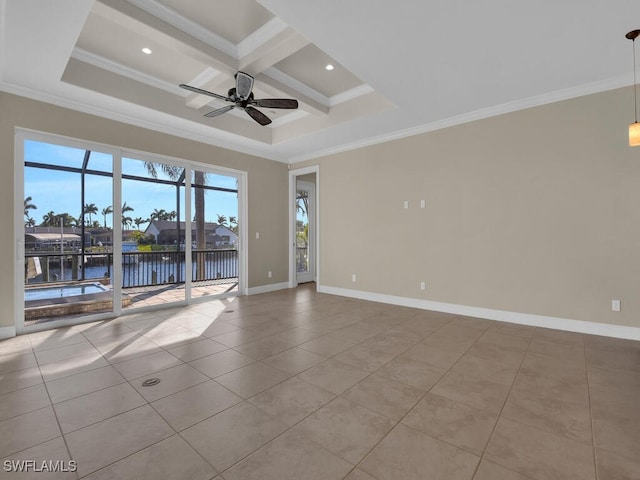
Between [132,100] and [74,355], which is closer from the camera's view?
[74,355]

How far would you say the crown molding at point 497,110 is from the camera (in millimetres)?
3498

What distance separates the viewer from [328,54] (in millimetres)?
3053

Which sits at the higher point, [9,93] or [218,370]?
[9,93]

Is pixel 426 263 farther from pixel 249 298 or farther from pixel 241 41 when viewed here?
pixel 241 41

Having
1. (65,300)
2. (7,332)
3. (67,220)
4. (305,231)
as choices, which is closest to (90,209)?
(67,220)

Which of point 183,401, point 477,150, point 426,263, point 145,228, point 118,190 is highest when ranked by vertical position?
point 477,150

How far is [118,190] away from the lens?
4.53m

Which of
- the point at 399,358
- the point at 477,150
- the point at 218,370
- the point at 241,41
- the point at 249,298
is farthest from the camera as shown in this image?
the point at 249,298

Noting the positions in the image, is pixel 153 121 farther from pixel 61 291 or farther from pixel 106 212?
pixel 61 291

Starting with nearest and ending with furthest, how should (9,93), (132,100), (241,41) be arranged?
(241,41)
(9,93)
(132,100)

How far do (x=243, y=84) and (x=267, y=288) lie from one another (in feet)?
13.9

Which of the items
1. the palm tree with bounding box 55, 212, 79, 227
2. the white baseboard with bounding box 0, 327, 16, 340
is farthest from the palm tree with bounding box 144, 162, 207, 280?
the white baseboard with bounding box 0, 327, 16, 340

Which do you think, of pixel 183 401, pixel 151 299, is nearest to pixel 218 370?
pixel 183 401

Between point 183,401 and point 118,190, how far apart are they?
3.65 metres
